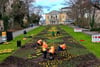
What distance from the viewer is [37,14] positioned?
430 feet

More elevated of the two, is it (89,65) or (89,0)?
(89,0)

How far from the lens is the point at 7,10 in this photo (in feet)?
217

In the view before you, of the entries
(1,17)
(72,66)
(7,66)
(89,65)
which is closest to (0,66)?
(7,66)

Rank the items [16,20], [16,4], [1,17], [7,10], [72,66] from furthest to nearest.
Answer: [16,20] → [16,4] → [7,10] → [1,17] → [72,66]

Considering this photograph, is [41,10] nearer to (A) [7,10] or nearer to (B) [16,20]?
(B) [16,20]

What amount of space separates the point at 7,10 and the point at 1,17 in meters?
9.50

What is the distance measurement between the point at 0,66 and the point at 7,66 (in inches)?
15.2

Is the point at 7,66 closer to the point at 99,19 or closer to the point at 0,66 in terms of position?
the point at 0,66

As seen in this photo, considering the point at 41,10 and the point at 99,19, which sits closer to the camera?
the point at 99,19

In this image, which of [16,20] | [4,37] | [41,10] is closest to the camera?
[4,37]

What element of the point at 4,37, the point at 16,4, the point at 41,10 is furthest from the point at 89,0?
the point at 41,10

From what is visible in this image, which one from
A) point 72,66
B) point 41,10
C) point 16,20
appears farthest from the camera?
point 41,10

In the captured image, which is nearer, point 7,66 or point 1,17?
point 7,66

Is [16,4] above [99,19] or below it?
above
